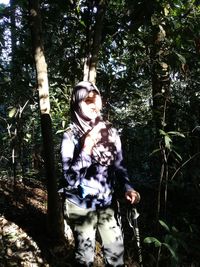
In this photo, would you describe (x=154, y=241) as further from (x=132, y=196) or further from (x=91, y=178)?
(x=91, y=178)

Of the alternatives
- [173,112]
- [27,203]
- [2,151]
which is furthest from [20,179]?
[173,112]

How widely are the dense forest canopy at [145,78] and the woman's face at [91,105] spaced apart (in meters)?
0.51

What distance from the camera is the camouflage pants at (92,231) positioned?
2.67 m

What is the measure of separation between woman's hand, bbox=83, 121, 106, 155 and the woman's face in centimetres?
9

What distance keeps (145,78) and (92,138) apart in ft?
9.40

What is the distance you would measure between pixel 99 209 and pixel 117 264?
436 mm

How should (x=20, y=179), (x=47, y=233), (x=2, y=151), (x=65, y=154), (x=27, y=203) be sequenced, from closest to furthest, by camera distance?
(x=65, y=154), (x=47, y=233), (x=27, y=203), (x=2, y=151), (x=20, y=179)

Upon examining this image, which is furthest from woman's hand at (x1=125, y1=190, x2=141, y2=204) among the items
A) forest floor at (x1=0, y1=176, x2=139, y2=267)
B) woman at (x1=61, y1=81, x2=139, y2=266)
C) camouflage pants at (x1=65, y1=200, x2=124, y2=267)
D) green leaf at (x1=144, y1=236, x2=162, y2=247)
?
forest floor at (x1=0, y1=176, x2=139, y2=267)

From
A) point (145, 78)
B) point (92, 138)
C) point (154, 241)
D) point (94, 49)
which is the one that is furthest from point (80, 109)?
point (145, 78)

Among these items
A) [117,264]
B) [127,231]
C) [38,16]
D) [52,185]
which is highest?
[38,16]

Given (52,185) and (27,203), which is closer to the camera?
(52,185)

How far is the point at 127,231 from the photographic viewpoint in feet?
16.3

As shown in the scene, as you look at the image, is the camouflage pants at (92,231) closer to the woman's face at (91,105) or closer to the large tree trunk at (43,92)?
the woman's face at (91,105)

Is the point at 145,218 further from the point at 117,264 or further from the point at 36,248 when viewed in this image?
the point at 117,264
